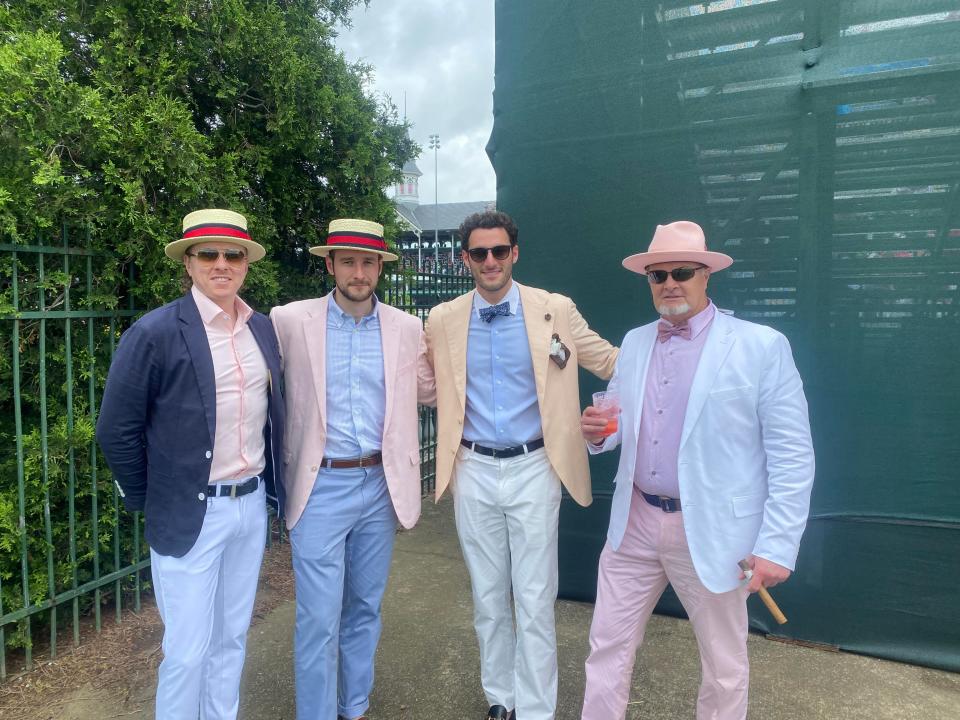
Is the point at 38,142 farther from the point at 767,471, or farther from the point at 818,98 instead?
the point at 818,98

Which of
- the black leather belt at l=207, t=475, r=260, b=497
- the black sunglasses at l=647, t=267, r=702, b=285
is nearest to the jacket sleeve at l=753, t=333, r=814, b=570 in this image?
the black sunglasses at l=647, t=267, r=702, b=285

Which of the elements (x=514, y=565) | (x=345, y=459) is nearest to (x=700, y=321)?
(x=514, y=565)

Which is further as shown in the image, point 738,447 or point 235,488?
point 235,488

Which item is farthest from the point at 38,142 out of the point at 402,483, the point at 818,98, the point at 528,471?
the point at 818,98

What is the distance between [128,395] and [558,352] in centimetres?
159

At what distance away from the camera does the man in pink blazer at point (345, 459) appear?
2516 mm

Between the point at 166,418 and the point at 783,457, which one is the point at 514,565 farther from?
the point at 166,418

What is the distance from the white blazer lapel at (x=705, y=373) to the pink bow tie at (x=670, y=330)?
0.10 meters

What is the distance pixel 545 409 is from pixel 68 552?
2478 mm

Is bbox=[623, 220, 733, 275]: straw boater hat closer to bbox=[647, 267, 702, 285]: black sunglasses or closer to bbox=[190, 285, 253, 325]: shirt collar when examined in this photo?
bbox=[647, 267, 702, 285]: black sunglasses

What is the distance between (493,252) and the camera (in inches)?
103

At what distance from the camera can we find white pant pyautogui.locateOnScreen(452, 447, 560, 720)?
259 centimetres

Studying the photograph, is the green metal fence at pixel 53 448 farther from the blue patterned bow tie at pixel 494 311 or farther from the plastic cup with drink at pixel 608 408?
the plastic cup with drink at pixel 608 408

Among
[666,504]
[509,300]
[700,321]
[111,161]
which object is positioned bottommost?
[666,504]
